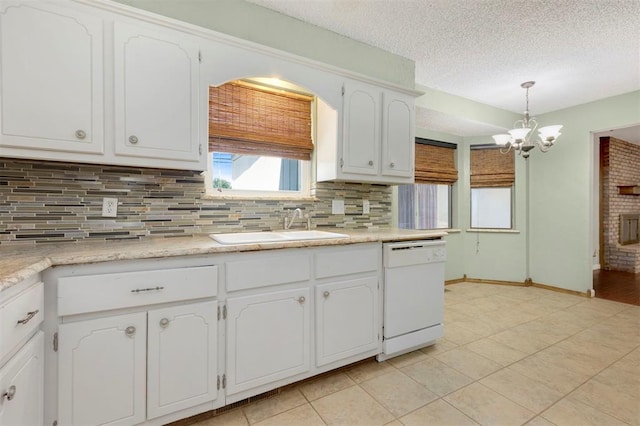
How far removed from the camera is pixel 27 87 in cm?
135

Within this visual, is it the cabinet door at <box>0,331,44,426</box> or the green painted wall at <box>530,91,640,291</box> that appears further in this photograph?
the green painted wall at <box>530,91,640,291</box>

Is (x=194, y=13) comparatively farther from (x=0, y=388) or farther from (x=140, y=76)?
(x=0, y=388)

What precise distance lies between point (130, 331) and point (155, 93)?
1.21 m

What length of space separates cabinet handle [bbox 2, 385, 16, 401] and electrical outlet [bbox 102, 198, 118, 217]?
38.4 inches

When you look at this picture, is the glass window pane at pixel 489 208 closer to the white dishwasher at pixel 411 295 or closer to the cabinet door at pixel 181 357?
the white dishwasher at pixel 411 295

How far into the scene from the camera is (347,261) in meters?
1.90

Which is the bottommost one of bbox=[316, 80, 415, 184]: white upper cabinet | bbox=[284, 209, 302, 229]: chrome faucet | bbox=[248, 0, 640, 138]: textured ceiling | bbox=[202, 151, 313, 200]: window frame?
→ bbox=[284, 209, 302, 229]: chrome faucet

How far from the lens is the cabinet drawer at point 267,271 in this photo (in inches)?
60.6

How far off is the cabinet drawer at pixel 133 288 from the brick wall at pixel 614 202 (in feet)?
22.7

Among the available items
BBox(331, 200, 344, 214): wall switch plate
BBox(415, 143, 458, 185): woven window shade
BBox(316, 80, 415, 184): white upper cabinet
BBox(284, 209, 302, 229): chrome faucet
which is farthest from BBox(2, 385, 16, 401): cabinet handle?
BBox(415, 143, 458, 185): woven window shade

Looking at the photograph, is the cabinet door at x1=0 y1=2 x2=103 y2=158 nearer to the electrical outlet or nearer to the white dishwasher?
the electrical outlet

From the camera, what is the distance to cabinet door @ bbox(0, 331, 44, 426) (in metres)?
0.93

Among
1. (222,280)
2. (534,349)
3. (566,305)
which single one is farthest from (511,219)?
(222,280)

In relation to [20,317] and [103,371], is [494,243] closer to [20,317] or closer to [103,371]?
[103,371]
